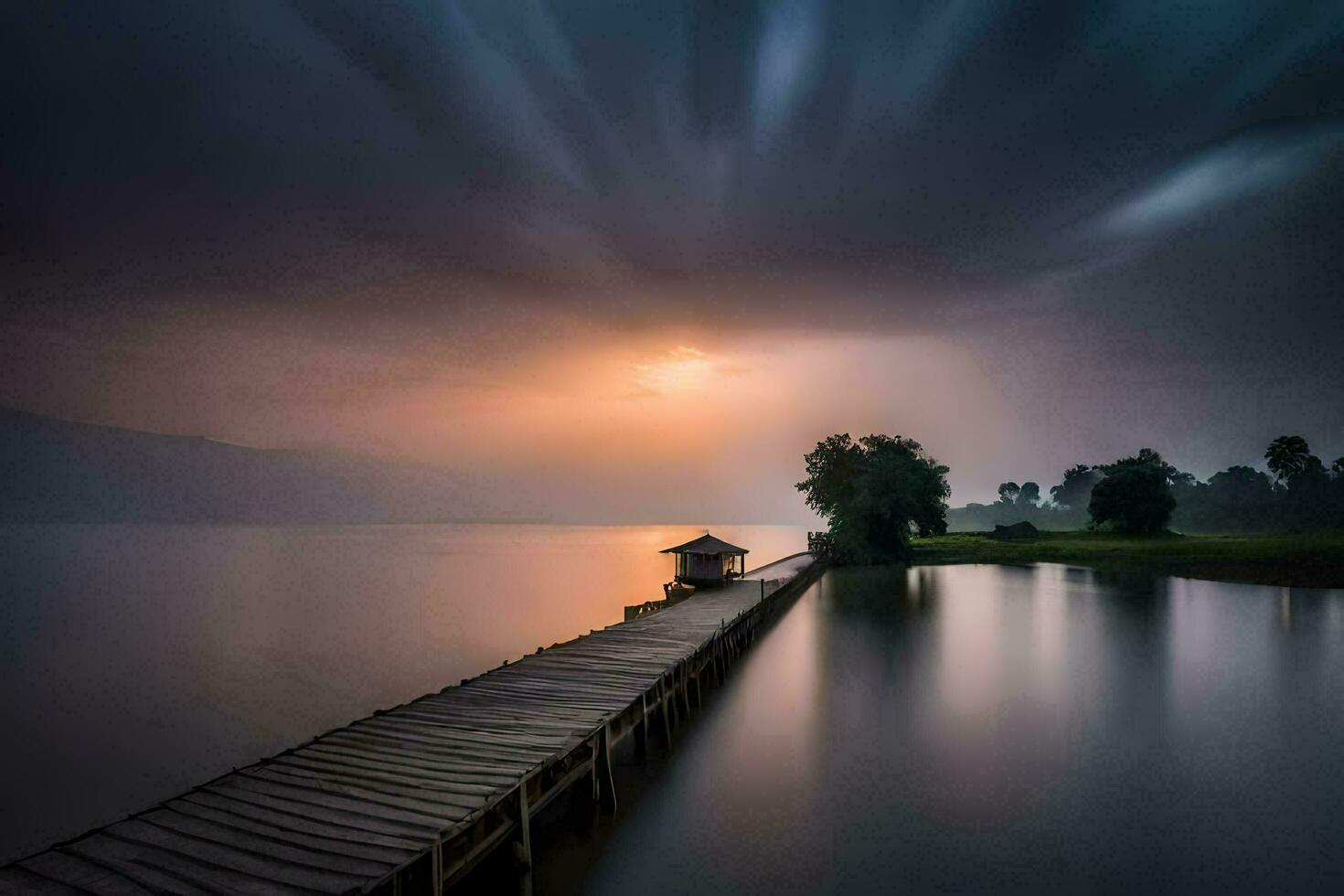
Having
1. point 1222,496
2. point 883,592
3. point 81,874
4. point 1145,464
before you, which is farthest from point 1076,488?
point 81,874

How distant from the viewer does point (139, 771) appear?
Answer: 17875 mm

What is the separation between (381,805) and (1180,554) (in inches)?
2982

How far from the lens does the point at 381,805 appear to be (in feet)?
24.5

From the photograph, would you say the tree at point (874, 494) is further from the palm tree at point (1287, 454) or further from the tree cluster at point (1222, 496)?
the palm tree at point (1287, 454)

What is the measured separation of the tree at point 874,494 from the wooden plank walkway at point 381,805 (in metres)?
55.2

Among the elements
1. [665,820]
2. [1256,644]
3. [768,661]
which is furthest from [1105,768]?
[1256,644]

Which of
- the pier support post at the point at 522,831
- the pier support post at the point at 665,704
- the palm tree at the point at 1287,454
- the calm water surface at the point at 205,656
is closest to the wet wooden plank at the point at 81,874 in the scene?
the pier support post at the point at 522,831

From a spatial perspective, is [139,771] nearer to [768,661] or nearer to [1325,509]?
[768,661]

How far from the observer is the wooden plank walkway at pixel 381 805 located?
6.00 meters

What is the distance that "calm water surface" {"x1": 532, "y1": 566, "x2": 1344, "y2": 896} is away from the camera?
10109 millimetres

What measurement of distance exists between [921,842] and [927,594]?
37.9m

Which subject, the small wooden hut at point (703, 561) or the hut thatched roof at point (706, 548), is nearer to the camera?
the hut thatched roof at point (706, 548)

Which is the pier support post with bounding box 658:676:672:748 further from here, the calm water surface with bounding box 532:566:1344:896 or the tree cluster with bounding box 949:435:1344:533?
the tree cluster with bounding box 949:435:1344:533

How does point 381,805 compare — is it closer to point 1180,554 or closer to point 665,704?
point 665,704
